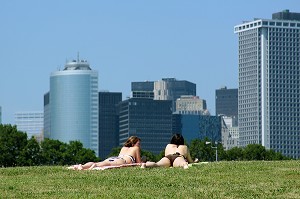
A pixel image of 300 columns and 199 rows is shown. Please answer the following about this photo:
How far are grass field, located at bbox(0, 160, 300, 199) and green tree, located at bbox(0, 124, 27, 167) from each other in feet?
234

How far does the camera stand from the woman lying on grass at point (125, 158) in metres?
39.6

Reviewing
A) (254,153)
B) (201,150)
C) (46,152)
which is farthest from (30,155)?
(254,153)

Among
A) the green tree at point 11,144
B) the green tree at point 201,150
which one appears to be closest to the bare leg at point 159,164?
the green tree at point 11,144

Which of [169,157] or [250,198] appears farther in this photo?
[169,157]

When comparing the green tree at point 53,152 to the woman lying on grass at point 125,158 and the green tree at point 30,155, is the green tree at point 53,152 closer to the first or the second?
the green tree at point 30,155

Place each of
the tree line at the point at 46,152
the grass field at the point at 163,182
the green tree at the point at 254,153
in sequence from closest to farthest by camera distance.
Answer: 1. the grass field at the point at 163,182
2. the tree line at the point at 46,152
3. the green tree at the point at 254,153

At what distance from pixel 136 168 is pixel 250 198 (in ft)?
30.1

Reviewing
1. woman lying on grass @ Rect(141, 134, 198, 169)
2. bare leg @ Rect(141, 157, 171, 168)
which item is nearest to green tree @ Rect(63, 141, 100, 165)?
woman lying on grass @ Rect(141, 134, 198, 169)

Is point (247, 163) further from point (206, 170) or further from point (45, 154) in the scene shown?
point (45, 154)

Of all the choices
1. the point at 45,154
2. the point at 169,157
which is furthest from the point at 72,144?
the point at 169,157

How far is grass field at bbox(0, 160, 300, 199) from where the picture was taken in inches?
1196

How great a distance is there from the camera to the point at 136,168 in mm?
38219

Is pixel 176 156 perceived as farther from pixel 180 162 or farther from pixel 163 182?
pixel 163 182

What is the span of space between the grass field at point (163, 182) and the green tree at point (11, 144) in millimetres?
71437
